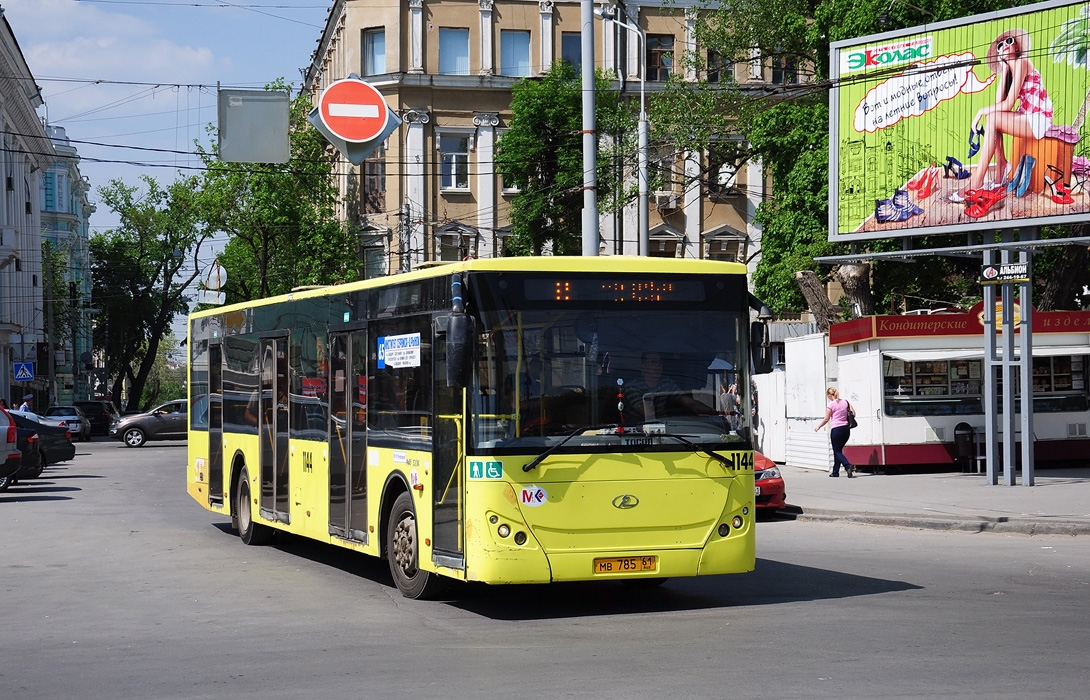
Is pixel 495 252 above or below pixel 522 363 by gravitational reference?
above

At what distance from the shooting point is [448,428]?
11250mm

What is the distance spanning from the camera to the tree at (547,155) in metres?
53.6

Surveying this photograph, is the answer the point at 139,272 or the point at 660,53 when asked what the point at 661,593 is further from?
the point at 139,272

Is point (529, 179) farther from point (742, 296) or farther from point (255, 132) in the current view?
point (742, 296)

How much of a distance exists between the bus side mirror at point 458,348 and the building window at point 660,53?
49011 mm

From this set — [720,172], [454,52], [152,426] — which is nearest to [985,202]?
[720,172]

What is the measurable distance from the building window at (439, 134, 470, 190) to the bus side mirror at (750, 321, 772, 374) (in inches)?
1839

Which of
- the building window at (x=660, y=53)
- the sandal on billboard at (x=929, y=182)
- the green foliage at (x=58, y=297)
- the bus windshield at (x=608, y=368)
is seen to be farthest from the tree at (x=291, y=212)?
the bus windshield at (x=608, y=368)

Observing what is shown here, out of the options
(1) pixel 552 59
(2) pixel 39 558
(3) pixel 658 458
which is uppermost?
(1) pixel 552 59

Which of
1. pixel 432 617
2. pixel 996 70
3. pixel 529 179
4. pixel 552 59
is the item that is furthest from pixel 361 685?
pixel 552 59

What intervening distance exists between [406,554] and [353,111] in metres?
9.85

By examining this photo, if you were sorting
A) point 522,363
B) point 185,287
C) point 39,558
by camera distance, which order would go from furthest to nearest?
1. point 185,287
2. point 39,558
3. point 522,363

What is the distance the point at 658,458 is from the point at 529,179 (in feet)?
144

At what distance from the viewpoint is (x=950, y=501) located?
20984 millimetres
